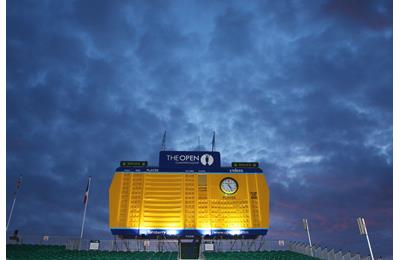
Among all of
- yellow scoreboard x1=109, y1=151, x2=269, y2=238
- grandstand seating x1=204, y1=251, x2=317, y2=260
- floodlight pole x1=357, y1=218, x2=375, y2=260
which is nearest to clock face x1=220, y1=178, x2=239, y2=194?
yellow scoreboard x1=109, y1=151, x2=269, y2=238

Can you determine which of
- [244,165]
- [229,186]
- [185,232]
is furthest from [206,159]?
[185,232]

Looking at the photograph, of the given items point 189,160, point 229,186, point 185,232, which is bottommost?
point 185,232

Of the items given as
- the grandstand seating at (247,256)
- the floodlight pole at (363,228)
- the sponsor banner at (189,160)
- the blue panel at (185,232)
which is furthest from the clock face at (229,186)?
the floodlight pole at (363,228)

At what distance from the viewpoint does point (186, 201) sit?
26.4 m

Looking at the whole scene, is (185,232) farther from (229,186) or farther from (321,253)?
(321,253)

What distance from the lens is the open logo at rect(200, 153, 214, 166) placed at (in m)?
28.4

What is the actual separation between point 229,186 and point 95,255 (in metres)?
12.7

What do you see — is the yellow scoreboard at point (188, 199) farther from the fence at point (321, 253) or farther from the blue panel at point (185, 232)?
the fence at point (321, 253)

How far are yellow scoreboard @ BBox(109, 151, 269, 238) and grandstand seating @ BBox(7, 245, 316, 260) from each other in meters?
1.82

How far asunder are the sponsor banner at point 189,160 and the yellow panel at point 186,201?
35.4 inches

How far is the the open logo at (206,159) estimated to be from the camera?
28.4 meters

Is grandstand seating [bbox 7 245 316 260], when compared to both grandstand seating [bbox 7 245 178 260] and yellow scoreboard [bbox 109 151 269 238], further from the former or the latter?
yellow scoreboard [bbox 109 151 269 238]
